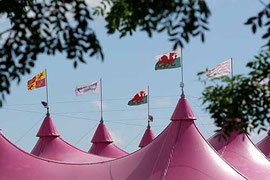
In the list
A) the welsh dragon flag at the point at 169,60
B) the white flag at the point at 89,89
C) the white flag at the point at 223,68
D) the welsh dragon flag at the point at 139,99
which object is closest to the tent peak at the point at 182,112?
the welsh dragon flag at the point at 169,60

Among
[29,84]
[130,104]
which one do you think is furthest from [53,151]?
[130,104]

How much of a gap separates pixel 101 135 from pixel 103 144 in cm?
43

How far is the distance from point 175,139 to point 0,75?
9593 mm

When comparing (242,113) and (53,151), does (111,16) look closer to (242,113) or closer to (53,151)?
(242,113)

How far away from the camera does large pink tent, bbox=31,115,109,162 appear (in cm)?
2192

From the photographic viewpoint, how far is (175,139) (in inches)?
606

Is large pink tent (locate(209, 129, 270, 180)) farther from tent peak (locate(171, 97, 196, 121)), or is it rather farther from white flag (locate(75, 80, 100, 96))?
white flag (locate(75, 80, 100, 96))

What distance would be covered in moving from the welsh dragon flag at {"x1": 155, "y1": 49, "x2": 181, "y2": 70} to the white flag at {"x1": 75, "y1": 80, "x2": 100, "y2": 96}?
7230 millimetres

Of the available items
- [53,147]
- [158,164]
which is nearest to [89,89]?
[53,147]

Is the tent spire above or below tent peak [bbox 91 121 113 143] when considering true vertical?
above

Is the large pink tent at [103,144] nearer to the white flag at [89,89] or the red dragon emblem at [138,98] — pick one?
the red dragon emblem at [138,98]

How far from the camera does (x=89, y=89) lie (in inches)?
983

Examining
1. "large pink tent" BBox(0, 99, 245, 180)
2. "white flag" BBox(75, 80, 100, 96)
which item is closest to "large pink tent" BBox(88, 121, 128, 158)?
"white flag" BBox(75, 80, 100, 96)

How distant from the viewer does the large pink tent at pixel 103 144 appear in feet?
88.4
